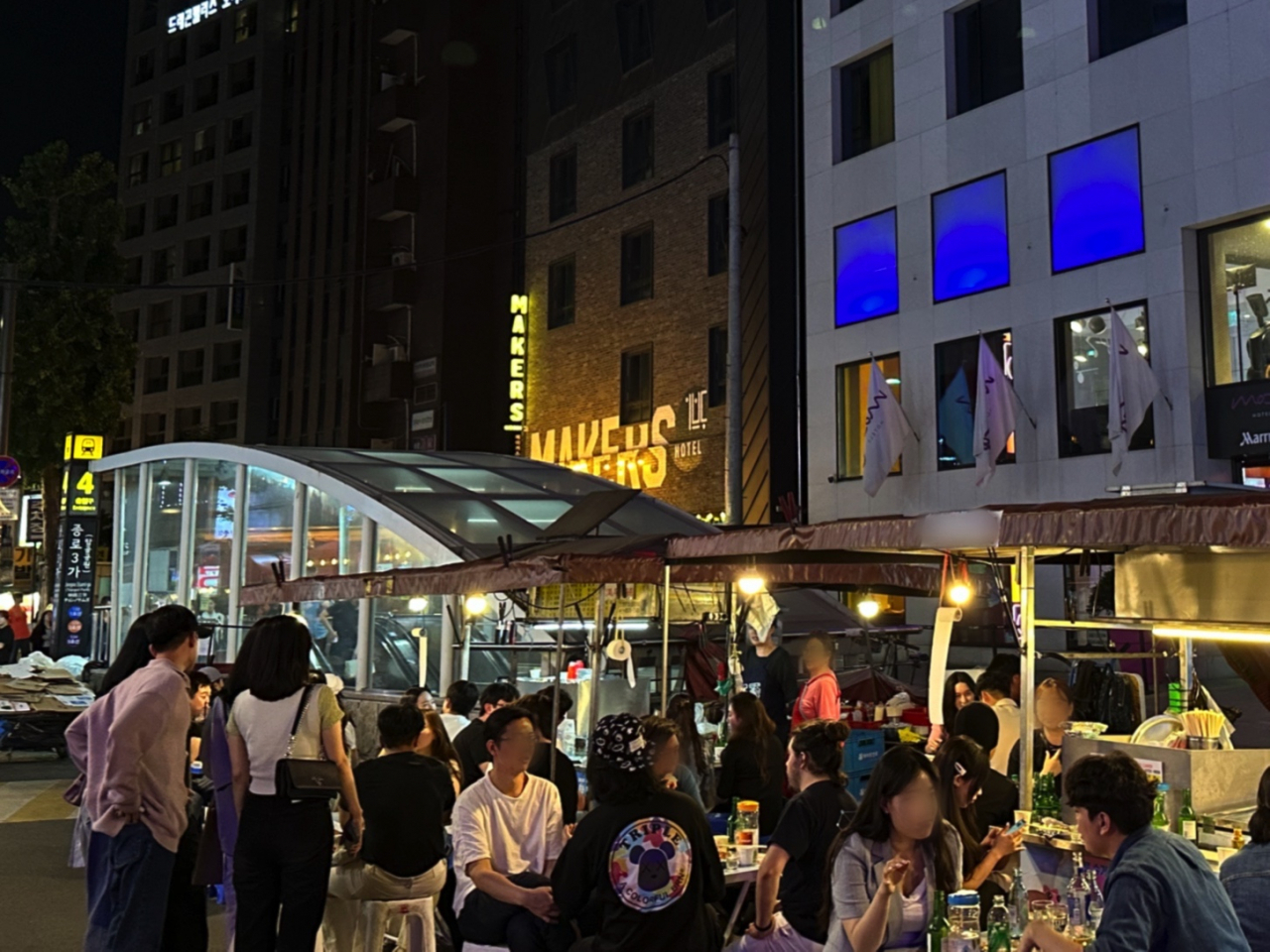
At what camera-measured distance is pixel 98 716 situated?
6.73 m

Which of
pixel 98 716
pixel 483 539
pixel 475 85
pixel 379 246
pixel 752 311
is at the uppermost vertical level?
pixel 475 85

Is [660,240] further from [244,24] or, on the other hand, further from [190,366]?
[244,24]

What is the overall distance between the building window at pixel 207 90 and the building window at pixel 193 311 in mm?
9475

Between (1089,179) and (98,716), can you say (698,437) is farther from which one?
(98,716)

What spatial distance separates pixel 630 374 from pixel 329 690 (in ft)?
88.3

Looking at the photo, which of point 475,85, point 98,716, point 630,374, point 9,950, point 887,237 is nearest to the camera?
point 98,716

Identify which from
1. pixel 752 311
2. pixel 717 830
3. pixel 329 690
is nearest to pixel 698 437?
pixel 752 311

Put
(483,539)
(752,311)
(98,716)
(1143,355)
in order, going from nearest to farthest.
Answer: (98,716)
(483,539)
(1143,355)
(752,311)

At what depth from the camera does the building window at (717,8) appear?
103 ft

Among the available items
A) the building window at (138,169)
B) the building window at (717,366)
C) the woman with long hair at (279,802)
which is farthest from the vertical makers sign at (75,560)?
the building window at (138,169)

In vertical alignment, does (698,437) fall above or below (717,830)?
above

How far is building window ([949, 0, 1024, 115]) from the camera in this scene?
2512 centimetres

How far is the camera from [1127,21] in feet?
75.3

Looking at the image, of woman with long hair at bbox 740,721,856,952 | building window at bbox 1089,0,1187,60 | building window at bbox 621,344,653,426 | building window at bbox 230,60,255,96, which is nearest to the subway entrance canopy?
building window at bbox 621,344,653,426
